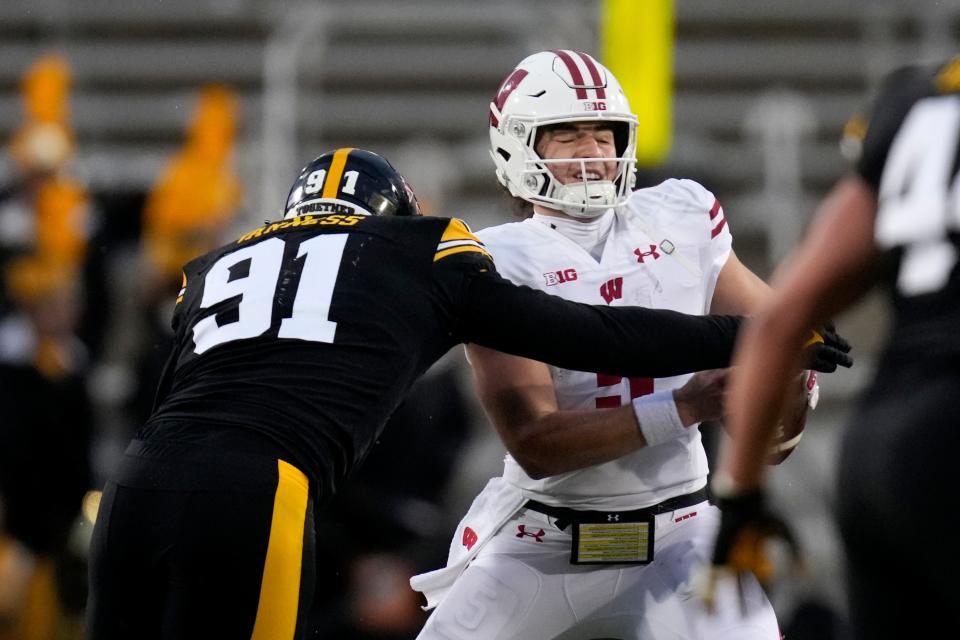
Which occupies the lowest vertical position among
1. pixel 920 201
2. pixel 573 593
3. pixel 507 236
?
pixel 573 593

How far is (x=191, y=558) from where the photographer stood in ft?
10.7

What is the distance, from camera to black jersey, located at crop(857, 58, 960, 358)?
2.25 meters

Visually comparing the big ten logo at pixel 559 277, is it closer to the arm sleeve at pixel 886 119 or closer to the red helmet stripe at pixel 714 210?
the red helmet stripe at pixel 714 210

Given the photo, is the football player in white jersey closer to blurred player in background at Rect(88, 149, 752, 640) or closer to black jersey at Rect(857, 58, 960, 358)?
blurred player in background at Rect(88, 149, 752, 640)

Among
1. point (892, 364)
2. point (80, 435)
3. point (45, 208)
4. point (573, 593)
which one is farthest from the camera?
point (45, 208)

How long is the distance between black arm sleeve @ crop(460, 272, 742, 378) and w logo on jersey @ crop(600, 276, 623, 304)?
301mm

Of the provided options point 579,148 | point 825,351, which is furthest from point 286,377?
point 825,351

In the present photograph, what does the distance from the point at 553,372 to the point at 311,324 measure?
0.72 meters

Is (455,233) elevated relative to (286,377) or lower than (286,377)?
elevated

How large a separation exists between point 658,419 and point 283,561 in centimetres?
96

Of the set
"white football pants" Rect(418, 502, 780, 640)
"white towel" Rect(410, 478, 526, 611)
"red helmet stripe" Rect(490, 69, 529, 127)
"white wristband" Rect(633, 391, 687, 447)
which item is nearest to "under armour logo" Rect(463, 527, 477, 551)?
"white towel" Rect(410, 478, 526, 611)

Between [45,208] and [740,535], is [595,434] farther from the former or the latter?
[45,208]

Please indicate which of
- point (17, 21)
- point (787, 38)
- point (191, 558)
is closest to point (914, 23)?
point (787, 38)

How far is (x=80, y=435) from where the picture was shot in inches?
271
